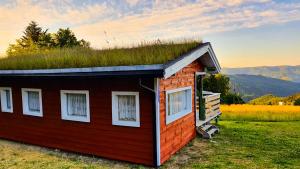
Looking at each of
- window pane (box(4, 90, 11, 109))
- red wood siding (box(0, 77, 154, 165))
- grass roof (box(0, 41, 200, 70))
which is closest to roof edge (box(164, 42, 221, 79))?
grass roof (box(0, 41, 200, 70))

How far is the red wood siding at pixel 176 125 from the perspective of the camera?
7.89 metres

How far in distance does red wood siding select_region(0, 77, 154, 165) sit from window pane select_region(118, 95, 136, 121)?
0.29 meters

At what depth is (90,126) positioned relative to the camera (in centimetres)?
888

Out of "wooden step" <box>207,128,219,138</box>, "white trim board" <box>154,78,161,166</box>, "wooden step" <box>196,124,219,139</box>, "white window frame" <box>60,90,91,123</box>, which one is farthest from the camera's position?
"wooden step" <box>207,128,219,138</box>

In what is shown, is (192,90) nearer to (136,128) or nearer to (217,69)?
(217,69)

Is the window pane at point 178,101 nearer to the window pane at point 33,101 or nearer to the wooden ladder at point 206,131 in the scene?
the wooden ladder at point 206,131

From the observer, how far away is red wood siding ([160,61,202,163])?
7.89 meters

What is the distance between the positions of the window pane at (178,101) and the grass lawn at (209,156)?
1468 millimetres

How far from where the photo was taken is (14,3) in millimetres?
20156

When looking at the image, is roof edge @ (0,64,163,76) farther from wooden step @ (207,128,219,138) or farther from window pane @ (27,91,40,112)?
wooden step @ (207,128,219,138)

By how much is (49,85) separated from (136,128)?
4.03 meters

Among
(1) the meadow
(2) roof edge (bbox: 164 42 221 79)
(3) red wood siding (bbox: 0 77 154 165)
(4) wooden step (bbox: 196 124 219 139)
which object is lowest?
(1) the meadow

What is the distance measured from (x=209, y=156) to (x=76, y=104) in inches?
195

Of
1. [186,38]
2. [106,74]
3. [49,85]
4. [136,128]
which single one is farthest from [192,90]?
[49,85]
